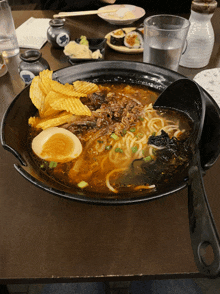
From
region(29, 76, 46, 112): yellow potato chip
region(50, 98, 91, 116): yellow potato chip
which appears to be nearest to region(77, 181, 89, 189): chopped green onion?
region(50, 98, 91, 116): yellow potato chip

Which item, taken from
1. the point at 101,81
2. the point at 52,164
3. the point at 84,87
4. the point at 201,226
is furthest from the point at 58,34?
the point at 201,226

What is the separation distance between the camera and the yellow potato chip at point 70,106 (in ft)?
5.36

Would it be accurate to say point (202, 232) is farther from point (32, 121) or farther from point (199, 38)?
point (199, 38)

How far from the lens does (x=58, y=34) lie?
106 inches

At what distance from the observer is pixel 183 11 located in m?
4.23

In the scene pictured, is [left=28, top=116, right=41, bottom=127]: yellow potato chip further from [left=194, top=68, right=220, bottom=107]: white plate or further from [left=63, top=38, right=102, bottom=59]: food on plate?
[left=194, top=68, right=220, bottom=107]: white plate

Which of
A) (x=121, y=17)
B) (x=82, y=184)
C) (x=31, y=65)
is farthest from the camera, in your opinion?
(x=121, y=17)

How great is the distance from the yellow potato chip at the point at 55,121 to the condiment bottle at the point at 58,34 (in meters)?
1.38

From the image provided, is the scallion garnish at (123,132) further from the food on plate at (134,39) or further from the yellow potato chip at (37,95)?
the food on plate at (134,39)

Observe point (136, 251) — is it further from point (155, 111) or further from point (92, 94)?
point (92, 94)

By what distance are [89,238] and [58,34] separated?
239 centimetres

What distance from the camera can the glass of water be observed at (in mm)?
2137

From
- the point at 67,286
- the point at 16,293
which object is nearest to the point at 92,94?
the point at 67,286

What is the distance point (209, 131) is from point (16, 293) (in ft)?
7.05
